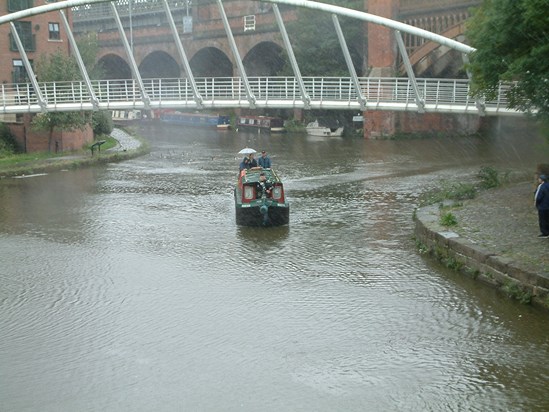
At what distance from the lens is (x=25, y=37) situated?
138 feet

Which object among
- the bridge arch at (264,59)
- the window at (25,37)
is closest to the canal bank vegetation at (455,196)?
the window at (25,37)

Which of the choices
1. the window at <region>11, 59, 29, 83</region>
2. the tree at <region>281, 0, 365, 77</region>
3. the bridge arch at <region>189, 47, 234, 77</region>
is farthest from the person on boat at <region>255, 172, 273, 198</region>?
the bridge arch at <region>189, 47, 234, 77</region>

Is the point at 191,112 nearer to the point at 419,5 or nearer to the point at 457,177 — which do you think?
the point at 419,5

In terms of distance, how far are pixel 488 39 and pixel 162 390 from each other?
39.2ft

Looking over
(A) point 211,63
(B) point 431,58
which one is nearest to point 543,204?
(B) point 431,58

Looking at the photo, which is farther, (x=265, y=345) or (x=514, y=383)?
(x=265, y=345)

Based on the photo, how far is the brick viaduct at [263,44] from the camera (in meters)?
46.2

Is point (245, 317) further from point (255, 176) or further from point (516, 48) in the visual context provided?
point (516, 48)

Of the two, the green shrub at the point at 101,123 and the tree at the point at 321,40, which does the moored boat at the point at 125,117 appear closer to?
the tree at the point at 321,40

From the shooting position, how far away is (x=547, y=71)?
56.0 feet

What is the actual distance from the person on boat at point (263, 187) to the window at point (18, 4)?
25.8 metres

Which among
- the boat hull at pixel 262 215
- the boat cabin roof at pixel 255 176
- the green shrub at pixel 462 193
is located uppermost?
the boat cabin roof at pixel 255 176

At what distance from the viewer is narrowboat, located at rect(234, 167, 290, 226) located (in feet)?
67.1

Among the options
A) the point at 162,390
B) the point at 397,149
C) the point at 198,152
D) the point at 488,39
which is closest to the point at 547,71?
the point at 488,39
